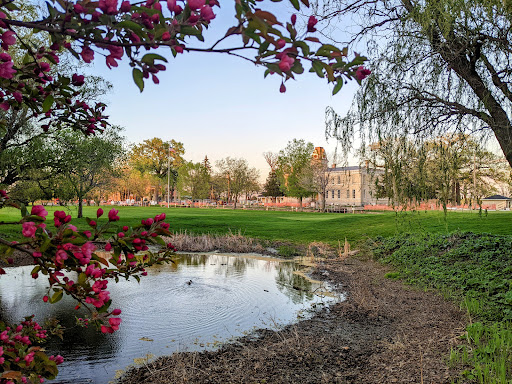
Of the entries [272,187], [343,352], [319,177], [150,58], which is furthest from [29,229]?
[272,187]

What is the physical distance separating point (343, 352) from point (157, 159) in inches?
2705

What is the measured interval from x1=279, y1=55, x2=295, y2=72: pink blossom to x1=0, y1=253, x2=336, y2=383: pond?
4499 mm

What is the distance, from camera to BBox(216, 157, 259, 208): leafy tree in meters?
55.0

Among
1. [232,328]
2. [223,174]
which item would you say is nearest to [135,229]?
[232,328]

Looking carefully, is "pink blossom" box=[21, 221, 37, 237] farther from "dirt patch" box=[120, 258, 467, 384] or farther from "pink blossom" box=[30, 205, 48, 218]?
"dirt patch" box=[120, 258, 467, 384]

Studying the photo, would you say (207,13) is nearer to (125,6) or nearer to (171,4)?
(171,4)

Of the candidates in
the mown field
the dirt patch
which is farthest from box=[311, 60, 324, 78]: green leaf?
the dirt patch

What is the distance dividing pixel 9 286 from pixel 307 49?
1012cm

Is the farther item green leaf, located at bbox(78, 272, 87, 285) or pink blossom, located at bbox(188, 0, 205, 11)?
green leaf, located at bbox(78, 272, 87, 285)

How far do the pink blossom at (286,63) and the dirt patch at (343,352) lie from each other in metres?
3.18

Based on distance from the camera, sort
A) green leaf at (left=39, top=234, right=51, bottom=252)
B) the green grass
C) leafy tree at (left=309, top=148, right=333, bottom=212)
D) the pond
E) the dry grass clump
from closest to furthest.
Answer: green leaf at (left=39, top=234, right=51, bottom=252) → the green grass → the pond → the dry grass clump → leafy tree at (left=309, top=148, right=333, bottom=212)

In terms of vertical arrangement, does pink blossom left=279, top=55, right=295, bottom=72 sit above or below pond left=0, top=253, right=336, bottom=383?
above

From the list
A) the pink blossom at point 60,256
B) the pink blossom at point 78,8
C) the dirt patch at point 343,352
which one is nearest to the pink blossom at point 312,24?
the pink blossom at point 78,8

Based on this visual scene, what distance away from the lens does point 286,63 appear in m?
1.33
